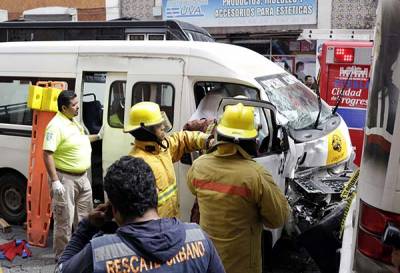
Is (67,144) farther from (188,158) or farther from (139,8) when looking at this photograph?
(139,8)

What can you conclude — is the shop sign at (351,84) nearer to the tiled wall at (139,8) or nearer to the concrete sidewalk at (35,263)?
the concrete sidewalk at (35,263)

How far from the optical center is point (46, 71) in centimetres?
591

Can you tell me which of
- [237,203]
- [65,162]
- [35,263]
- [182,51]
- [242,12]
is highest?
[242,12]

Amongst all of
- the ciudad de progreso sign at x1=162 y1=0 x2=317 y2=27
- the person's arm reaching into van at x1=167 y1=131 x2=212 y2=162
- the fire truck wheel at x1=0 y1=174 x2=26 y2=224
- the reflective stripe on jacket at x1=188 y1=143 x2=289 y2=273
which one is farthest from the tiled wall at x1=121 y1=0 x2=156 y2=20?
the reflective stripe on jacket at x1=188 y1=143 x2=289 y2=273

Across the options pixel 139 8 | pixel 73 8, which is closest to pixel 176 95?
pixel 139 8

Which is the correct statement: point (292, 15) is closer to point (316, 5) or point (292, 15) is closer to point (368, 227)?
point (316, 5)

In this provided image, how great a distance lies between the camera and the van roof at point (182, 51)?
16.6 ft

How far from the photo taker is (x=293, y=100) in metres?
5.52

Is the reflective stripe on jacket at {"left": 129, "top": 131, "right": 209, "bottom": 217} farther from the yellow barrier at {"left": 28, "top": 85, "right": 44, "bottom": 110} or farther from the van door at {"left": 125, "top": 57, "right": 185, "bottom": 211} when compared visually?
the yellow barrier at {"left": 28, "top": 85, "right": 44, "bottom": 110}

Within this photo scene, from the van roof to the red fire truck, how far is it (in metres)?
2.54

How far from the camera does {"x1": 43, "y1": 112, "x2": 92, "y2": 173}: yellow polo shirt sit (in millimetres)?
4953

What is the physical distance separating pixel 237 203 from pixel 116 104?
2829 millimetres

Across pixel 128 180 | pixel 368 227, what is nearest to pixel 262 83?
pixel 368 227

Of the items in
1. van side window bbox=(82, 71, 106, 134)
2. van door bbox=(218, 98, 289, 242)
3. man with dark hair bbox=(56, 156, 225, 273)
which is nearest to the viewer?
man with dark hair bbox=(56, 156, 225, 273)
